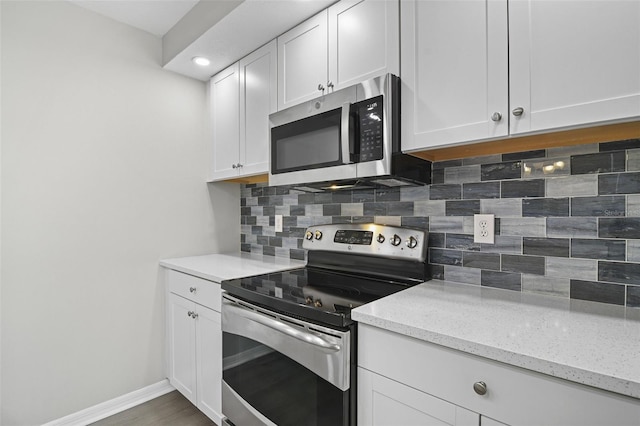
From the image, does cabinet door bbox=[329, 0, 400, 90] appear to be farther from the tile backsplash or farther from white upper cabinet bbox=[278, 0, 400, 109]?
the tile backsplash

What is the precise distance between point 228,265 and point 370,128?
1.22 meters

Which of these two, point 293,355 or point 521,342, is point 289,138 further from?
point 521,342

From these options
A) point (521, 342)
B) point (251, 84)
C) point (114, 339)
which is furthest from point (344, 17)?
point (114, 339)

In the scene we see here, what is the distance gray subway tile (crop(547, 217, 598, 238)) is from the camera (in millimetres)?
1148

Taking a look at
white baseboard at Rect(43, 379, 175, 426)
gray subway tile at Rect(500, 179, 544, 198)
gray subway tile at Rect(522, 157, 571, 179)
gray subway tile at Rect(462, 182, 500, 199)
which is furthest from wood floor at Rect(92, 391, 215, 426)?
gray subway tile at Rect(522, 157, 571, 179)

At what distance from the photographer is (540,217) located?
4.11ft

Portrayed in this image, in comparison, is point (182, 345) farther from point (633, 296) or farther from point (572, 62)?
point (572, 62)

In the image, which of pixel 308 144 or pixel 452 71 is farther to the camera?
pixel 308 144

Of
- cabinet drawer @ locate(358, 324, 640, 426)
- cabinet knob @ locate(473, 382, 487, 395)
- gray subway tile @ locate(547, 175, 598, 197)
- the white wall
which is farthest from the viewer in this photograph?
the white wall

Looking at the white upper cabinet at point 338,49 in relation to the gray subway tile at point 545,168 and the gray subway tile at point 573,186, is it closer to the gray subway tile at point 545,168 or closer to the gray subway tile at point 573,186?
the gray subway tile at point 545,168

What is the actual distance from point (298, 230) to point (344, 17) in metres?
1.28

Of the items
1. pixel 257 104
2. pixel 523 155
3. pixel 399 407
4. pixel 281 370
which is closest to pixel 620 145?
pixel 523 155

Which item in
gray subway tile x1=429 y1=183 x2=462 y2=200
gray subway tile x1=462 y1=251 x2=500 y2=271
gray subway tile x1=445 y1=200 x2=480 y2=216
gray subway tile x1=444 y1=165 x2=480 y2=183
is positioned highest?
gray subway tile x1=444 y1=165 x2=480 y2=183

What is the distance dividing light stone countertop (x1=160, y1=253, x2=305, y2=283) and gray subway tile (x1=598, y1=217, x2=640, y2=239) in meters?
1.43
